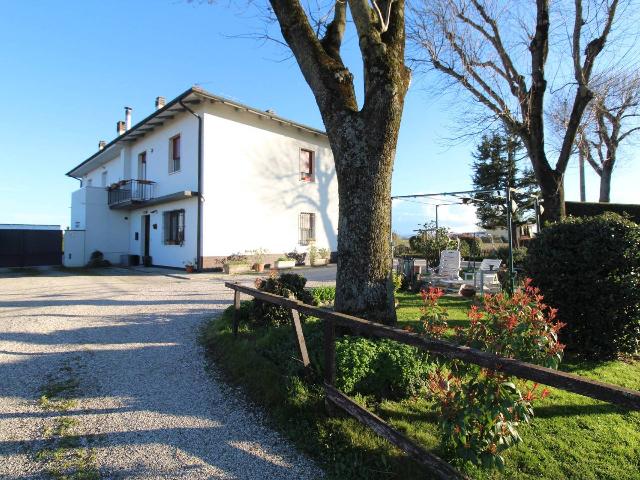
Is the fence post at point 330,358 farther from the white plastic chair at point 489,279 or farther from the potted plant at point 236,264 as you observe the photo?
the potted plant at point 236,264

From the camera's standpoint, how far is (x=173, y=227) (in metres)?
17.7

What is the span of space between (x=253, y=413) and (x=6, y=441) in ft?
6.23

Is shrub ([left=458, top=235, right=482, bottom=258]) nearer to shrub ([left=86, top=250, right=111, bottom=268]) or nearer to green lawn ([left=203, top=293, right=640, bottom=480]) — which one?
green lawn ([left=203, top=293, right=640, bottom=480])

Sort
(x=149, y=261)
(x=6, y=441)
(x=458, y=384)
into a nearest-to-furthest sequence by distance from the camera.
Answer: (x=458, y=384)
(x=6, y=441)
(x=149, y=261)

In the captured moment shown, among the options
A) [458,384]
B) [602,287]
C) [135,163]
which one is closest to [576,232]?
[602,287]

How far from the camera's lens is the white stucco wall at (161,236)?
16.1m

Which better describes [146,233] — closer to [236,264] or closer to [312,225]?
[236,264]

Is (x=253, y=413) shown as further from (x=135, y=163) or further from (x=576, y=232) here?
(x=135, y=163)

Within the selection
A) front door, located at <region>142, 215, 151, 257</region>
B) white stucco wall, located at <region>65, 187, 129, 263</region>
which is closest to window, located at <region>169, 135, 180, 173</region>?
front door, located at <region>142, 215, 151, 257</region>

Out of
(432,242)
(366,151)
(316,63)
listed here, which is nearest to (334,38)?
(316,63)

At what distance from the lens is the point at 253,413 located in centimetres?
359

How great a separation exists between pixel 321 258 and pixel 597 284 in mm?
15315

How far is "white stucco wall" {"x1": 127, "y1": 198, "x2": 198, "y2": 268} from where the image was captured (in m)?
16.1

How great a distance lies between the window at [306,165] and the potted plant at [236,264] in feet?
19.2
